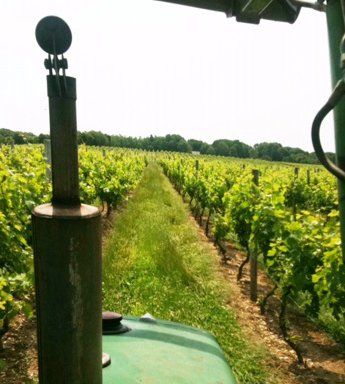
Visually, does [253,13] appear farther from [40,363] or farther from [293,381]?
[293,381]

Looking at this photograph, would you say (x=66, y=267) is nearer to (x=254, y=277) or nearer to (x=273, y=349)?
(x=273, y=349)

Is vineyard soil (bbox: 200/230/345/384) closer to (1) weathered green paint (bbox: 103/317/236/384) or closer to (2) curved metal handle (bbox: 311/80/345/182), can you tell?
(1) weathered green paint (bbox: 103/317/236/384)

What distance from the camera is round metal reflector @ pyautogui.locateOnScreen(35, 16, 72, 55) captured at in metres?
0.81

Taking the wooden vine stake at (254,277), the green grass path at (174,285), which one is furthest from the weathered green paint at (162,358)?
the wooden vine stake at (254,277)

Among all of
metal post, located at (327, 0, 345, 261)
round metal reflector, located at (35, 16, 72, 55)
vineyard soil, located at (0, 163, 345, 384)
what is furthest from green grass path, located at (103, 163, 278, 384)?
round metal reflector, located at (35, 16, 72, 55)

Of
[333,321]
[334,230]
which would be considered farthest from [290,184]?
[334,230]

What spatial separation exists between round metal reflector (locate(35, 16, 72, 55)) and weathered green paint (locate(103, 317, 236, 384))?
93 centimetres

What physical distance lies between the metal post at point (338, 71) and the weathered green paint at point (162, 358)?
67 cm

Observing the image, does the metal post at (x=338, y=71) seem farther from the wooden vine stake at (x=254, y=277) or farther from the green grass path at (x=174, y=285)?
the wooden vine stake at (x=254, y=277)

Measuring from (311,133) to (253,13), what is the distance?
0.53 m

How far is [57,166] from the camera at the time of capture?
0.83 metres

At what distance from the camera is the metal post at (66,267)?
0.77 meters

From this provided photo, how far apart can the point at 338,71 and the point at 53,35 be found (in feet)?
2.20

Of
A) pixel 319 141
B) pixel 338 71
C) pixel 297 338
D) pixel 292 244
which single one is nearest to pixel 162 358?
pixel 319 141
